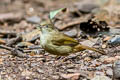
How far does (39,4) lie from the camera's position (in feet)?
Answer: 41.4

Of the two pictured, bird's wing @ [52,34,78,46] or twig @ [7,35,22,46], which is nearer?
bird's wing @ [52,34,78,46]

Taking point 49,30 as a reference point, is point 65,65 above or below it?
below

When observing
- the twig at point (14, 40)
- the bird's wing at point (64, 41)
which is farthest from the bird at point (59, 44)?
the twig at point (14, 40)

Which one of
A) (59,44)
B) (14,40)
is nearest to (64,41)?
(59,44)

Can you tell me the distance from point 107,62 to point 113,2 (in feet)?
20.0

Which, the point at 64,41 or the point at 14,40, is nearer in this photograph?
the point at 64,41

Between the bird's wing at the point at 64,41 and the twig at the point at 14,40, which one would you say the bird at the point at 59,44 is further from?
the twig at the point at 14,40

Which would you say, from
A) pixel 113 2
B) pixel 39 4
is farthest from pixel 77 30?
pixel 39 4

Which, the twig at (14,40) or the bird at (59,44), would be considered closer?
the bird at (59,44)

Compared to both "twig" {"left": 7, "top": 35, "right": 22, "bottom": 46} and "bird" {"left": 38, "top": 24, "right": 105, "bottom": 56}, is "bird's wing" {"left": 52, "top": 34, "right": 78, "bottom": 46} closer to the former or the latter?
"bird" {"left": 38, "top": 24, "right": 105, "bottom": 56}

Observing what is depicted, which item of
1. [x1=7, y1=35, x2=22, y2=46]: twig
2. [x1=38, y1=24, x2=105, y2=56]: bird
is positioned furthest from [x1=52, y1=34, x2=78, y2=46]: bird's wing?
[x1=7, y1=35, x2=22, y2=46]: twig

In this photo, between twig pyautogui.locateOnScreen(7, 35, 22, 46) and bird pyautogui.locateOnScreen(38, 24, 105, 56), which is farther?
twig pyautogui.locateOnScreen(7, 35, 22, 46)

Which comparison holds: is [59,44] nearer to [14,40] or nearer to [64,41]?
[64,41]

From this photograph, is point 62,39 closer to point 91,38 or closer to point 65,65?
point 65,65
